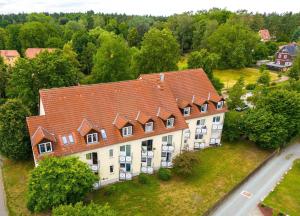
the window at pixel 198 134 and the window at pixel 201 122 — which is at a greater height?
the window at pixel 201 122

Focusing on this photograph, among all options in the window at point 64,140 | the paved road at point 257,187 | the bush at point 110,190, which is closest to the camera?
the window at point 64,140

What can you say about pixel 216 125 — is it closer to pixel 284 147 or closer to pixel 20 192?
pixel 284 147

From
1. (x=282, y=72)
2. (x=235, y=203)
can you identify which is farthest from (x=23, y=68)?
(x=282, y=72)

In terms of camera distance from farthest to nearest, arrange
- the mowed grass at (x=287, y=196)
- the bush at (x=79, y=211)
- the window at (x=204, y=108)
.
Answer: the window at (x=204, y=108), the mowed grass at (x=287, y=196), the bush at (x=79, y=211)

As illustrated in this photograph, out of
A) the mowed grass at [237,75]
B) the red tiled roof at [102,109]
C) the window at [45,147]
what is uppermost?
the red tiled roof at [102,109]

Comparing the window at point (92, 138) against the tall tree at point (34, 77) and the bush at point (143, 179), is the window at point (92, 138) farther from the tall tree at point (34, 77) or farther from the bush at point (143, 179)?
the tall tree at point (34, 77)

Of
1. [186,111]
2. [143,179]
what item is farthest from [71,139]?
[186,111]

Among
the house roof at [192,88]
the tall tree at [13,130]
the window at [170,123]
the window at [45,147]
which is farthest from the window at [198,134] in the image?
the tall tree at [13,130]
